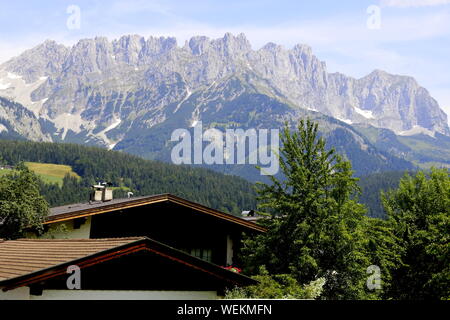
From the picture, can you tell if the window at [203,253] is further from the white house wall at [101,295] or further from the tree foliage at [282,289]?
the white house wall at [101,295]

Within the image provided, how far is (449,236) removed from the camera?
3061 centimetres

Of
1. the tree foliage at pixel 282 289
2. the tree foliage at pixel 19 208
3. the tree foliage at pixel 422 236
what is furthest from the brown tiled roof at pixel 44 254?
the tree foliage at pixel 422 236

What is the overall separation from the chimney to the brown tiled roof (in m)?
17.6

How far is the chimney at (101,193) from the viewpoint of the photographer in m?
37.1

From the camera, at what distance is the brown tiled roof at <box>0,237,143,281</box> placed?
570 inches

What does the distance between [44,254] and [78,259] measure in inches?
111

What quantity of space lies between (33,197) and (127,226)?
485 cm

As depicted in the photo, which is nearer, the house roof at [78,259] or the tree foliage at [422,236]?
the house roof at [78,259]

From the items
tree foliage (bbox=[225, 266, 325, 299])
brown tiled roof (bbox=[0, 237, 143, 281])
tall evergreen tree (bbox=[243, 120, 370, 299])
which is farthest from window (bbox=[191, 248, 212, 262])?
brown tiled roof (bbox=[0, 237, 143, 281])

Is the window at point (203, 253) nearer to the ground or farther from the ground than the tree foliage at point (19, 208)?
nearer to the ground

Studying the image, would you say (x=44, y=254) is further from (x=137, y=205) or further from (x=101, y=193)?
(x=101, y=193)

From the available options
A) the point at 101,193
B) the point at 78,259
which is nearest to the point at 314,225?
the point at 78,259

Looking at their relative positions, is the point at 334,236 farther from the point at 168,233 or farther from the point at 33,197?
the point at 33,197

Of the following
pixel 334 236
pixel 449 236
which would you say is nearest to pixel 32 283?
pixel 334 236
